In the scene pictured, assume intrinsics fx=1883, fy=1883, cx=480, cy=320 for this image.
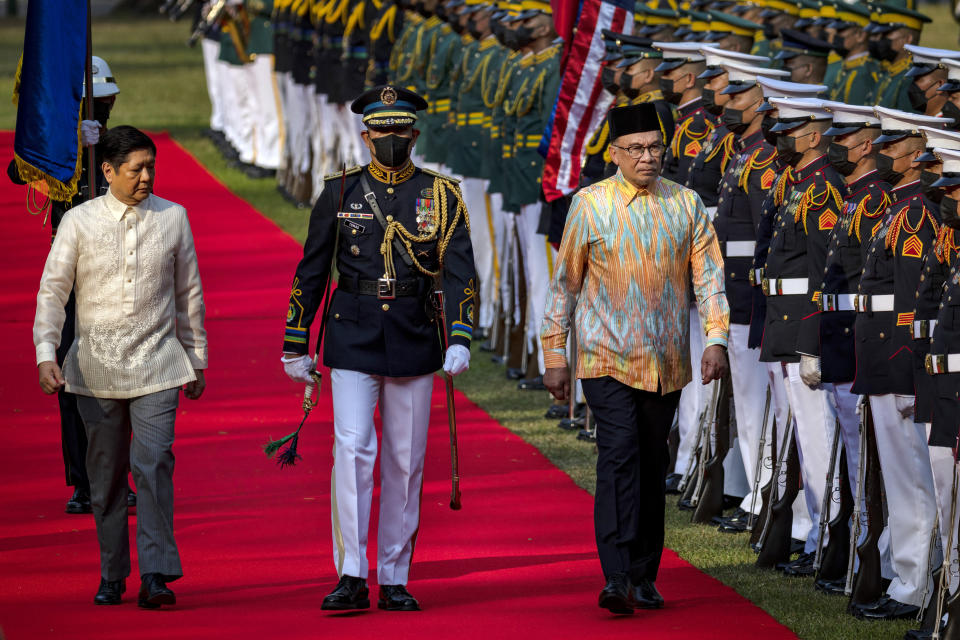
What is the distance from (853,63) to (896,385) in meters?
4.85

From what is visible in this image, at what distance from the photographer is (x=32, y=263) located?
16.2m

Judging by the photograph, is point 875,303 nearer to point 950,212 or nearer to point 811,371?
point 811,371

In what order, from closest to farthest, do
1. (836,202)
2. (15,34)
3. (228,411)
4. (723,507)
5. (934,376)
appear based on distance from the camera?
(934,376)
(836,202)
(723,507)
(228,411)
(15,34)

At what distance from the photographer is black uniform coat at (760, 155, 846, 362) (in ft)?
25.4

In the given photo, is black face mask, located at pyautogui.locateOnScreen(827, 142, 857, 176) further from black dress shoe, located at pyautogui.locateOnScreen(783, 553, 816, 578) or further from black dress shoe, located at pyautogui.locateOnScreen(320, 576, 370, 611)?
black dress shoe, located at pyautogui.locateOnScreen(320, 576, 370, 611)

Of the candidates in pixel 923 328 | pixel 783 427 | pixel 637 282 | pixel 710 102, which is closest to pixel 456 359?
pixel 637 282

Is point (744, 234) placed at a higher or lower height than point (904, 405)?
higher

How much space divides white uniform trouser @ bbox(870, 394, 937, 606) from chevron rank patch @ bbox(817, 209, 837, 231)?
837 mm

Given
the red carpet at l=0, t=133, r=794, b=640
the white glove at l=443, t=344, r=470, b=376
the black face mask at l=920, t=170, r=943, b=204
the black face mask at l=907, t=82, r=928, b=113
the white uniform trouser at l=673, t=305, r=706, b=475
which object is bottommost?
the red carpet at l=0, t=133, r=794, b=640

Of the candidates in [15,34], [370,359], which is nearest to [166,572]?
[370,359]

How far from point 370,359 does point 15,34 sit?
117 ft

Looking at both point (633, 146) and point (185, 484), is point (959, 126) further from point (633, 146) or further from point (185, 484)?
point (185, 484)

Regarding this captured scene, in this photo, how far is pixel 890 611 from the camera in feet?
23.4

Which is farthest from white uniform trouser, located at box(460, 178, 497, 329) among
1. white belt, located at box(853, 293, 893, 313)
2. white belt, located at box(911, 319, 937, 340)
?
white belt, located at box(911, 319, 937, 340)
